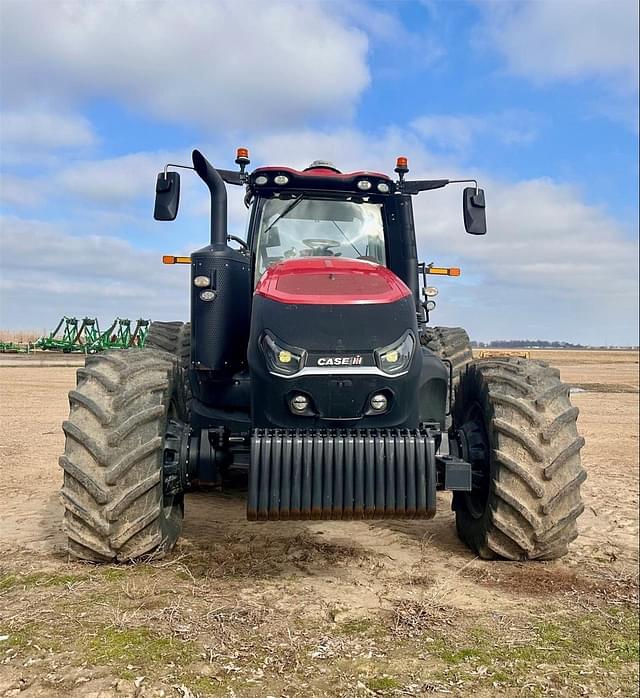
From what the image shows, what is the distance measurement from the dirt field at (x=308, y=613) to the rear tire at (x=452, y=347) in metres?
1.42

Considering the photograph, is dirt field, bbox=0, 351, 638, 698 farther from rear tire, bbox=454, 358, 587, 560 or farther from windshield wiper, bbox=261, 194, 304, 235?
windshield wiper, bbox=261, 194, 304, 235

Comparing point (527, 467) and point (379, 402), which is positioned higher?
point (379, 402)

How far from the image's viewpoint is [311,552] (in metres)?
4.54

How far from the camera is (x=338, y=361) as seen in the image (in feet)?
11.9

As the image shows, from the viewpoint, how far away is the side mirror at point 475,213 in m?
5.23

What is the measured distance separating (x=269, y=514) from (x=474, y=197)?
3183mm

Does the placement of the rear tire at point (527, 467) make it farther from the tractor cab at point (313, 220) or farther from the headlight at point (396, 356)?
the tractor cab at point (313, 220)

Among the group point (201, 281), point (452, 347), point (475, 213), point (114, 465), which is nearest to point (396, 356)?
point (201, 281)

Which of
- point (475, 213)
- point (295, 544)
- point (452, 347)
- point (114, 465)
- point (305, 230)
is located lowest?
point (295, 544)

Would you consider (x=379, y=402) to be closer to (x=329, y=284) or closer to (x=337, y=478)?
(x=337, y=478)

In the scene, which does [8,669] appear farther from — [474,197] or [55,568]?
[474,197]

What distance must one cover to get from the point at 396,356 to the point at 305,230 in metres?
1.81

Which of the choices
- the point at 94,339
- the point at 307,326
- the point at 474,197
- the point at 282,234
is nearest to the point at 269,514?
the point at 307,326

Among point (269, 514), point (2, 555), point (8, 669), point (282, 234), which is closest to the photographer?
point (8, 669)
